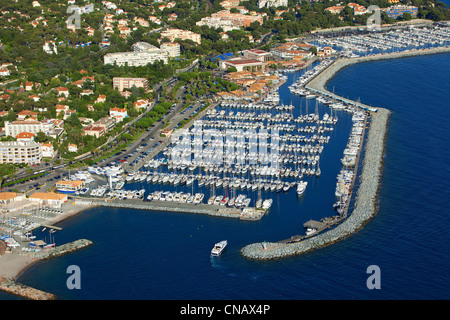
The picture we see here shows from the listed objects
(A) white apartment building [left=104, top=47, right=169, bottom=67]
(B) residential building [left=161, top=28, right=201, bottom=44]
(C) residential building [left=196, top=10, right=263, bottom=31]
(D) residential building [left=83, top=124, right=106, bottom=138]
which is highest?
(C) residential building [left=196, top=10, right=263, bottom=31]

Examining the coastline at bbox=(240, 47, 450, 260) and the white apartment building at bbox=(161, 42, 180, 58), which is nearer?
the coastline at bbox=(240, 47, 450, 260)

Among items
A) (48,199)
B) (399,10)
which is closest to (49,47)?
(48,199)

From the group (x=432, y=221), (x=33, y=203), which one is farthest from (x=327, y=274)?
(x=33, y=203)

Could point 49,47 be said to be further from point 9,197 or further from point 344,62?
point 9,197

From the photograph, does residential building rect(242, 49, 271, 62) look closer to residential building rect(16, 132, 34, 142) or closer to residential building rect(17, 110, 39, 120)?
residential building rect(17, 110, 39, 120)

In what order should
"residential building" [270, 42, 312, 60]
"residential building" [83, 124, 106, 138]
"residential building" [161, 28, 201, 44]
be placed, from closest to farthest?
"residential building" [83, 124, 106, 138] < "residential building" [270, 42, 312, 60] < "residential building" [161, 28, 201, 44]

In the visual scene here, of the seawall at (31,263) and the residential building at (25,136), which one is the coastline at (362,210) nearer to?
the seawall at (31,263)

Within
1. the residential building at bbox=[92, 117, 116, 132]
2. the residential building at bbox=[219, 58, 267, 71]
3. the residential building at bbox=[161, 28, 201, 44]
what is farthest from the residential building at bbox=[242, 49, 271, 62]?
the residential building at bbox=[92, 117, 116, 132]
